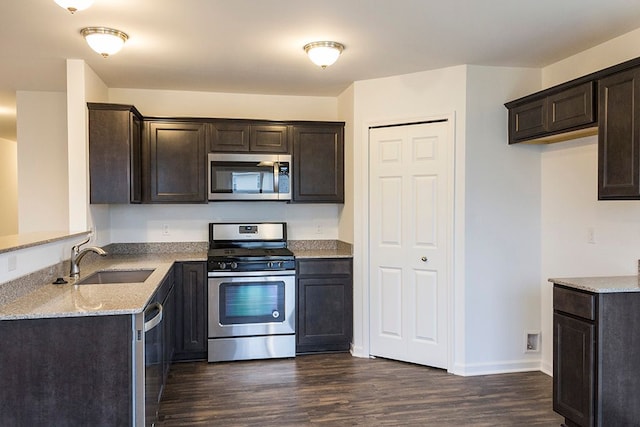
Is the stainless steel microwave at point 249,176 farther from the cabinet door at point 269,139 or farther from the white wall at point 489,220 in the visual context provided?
the white wall at point 489,220

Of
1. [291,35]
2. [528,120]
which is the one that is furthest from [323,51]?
[528,120]

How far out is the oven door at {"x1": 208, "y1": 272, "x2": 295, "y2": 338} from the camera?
13.3ft

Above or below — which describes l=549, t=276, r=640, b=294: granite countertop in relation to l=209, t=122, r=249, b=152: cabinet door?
below

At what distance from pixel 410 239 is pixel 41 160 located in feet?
12.3

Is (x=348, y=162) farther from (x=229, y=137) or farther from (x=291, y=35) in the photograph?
(x=291, y=35)

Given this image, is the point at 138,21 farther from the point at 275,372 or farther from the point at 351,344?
the point at 351,344

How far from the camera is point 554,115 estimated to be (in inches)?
126

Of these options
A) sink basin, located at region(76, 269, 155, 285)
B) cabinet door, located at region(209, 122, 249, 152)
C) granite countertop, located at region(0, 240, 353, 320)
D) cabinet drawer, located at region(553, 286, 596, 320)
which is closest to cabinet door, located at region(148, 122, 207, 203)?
cabinet door, located at region(209, 122, 249, 152)

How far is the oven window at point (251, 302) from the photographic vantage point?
4070mm

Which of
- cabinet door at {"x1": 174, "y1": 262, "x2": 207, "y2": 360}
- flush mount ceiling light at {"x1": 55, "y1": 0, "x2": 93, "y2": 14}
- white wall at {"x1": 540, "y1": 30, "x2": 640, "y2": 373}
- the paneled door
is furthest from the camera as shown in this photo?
cabinet door at {"x1": 174, "y1": 262, "x2": 207, "y2": 360}

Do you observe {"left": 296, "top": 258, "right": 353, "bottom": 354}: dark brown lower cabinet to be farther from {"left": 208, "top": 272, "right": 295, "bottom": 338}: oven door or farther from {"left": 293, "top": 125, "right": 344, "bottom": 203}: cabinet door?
{"left": 293, "top": 125, "right": 344, "bottom": 203}: cabinet door

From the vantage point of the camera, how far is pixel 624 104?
104 inches

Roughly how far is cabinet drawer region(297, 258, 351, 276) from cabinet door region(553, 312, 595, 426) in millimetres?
1842

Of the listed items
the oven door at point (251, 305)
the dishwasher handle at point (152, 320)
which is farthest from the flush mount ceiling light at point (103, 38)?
the oven door at point (251, 305)
